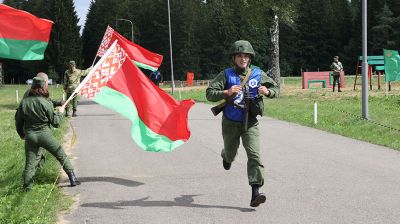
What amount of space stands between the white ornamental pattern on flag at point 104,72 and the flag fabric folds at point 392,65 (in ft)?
63.0

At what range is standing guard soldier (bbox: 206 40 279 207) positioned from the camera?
6.42 m

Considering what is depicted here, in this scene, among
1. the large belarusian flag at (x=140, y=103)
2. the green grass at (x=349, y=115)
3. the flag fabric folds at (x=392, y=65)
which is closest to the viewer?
the large belarusian flag at (x=140, y=103)

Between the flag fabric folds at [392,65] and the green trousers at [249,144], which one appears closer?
the green trousers at [249,144]

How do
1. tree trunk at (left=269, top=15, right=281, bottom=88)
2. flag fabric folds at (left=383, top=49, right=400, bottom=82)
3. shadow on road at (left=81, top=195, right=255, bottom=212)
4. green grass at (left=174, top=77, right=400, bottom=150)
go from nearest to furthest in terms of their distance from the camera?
shadow on road at (left=81, top=195, right=255, bottom=212) < green grass at (left=174, top=77, right=400, bottom=150) < flag fabric folds at (left=383, top=49, right=400, bottom=82) < tree trunk at (left=269, top=15, right=281, bottom=88)

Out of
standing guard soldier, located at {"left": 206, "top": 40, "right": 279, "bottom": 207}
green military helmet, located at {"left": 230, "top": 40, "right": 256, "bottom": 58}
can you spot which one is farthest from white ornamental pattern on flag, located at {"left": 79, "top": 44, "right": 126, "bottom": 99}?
green military helmet, located at {"left": 230, "top": 40, "right": 256, "bottom": 58}

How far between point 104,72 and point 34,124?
120 cm

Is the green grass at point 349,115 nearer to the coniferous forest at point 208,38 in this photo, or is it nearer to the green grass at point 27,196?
the green grass at point 27,196

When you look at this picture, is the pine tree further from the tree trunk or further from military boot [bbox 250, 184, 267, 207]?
military boot [bbox 250, 184, 267, 207]

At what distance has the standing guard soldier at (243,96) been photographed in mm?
6422

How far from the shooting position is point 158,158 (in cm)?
1039

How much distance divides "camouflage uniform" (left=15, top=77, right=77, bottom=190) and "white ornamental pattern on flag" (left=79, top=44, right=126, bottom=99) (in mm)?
651

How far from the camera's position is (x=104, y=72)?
737cm

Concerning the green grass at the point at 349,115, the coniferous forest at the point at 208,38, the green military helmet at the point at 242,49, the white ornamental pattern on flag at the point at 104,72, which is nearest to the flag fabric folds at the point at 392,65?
the green grass at the point at 349,115

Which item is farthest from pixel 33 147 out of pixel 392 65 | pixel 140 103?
pixel 392 65
